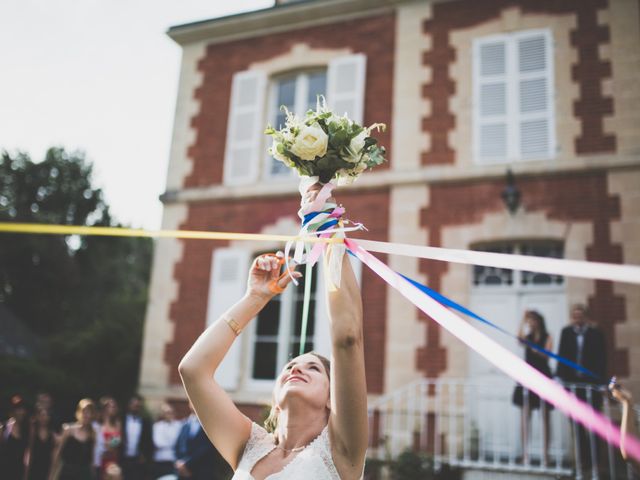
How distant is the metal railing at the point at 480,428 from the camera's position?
260 inches

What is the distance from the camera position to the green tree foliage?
51.7ft

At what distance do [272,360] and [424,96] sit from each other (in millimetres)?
4769

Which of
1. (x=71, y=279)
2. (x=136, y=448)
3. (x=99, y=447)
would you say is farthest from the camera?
(x=71, y=279)

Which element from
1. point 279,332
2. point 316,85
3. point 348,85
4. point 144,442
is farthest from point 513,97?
point 144,442

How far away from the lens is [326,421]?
6.50 feet

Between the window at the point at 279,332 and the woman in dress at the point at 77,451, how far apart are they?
3210 millimetres

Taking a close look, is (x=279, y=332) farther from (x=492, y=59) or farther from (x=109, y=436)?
(x=492, y=59)

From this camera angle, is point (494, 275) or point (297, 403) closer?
point (297, 403)

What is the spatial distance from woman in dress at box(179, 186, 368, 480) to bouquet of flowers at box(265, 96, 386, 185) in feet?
1.24

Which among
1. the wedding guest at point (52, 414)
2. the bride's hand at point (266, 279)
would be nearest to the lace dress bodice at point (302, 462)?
the bride's hand at point (266, 279)

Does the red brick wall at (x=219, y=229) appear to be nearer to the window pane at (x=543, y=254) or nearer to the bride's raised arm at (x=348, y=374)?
the window pane at (x=543, y=254)

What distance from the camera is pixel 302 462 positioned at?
181cm

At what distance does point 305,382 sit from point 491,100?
312 inches

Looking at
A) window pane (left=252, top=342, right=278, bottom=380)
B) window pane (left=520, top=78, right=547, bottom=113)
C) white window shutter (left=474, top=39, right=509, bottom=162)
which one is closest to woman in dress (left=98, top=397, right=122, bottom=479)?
window pane (left=252, top=342, right=278, bottom=380)
